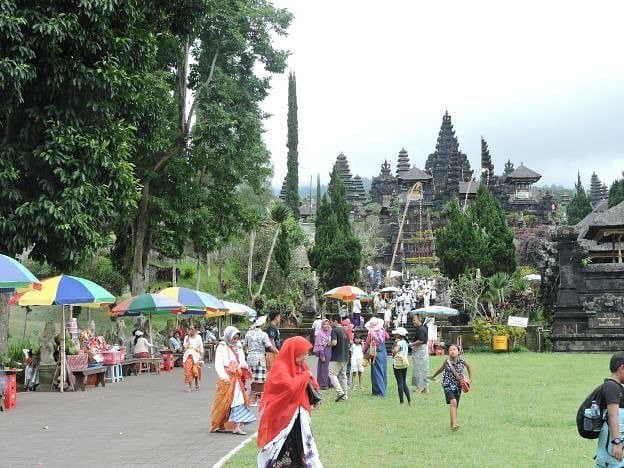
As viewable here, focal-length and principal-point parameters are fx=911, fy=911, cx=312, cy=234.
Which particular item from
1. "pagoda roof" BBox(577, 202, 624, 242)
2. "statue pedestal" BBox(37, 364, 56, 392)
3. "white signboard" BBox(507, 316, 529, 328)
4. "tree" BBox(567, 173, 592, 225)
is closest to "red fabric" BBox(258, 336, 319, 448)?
"statue pedestal" BBox(37, 364, 56, 392)

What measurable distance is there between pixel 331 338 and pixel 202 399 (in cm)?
266

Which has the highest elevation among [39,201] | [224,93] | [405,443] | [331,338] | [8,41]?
[224,93]

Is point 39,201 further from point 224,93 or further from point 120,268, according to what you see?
point 120,268

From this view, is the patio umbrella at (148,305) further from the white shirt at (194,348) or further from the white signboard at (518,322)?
the white signboard at (518,322)

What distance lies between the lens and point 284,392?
25.5 ft

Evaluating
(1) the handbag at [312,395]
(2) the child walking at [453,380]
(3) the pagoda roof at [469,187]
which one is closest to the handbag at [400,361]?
(2) the child walking at [453,380]

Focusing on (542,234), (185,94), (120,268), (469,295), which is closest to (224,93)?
(185,94)

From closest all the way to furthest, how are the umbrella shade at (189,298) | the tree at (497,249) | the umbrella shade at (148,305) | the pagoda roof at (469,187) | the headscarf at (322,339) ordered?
the headscarf at (322,339) < the umbrella shade at (148,305) < the umbrella shade at (189,298) < the tree at (497,249) < the pagoda roof at (469,187)

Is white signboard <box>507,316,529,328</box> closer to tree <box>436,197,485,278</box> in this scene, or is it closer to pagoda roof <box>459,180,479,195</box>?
tree <box>436,197,485,278</box>

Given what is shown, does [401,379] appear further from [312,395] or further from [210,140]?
[210,140]

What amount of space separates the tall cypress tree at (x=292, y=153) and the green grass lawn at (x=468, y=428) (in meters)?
53.4

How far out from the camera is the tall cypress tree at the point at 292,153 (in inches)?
2872

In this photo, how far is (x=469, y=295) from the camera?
38.4 m

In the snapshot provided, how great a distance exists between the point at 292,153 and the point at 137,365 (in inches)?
2026
